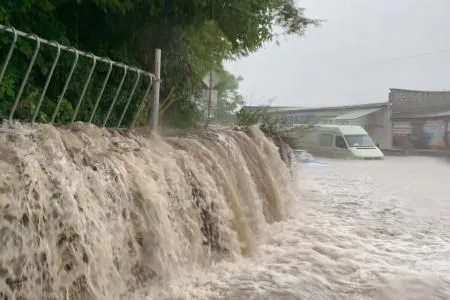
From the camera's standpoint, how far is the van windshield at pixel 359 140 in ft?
45.8

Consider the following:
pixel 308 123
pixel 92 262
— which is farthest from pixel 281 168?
pixel 92 262

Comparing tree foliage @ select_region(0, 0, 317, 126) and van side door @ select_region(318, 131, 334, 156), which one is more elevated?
tree foliage @ select_region(0, 0, 317, 126)

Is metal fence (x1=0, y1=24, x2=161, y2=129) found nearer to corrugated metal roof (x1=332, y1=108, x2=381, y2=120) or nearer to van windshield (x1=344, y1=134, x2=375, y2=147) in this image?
van windshield (x1=344, y1=134, x2=375, y2=147)

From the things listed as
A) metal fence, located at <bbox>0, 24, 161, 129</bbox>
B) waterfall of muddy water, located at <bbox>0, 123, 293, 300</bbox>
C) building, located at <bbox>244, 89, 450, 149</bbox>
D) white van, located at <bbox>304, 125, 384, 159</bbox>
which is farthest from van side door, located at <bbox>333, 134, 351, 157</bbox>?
waterfall of muddy water, located at <bbox>0, 123, 293, 300</bbox>

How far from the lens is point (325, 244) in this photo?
14.1ft

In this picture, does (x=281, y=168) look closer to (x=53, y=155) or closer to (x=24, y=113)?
(x=24, y=113)

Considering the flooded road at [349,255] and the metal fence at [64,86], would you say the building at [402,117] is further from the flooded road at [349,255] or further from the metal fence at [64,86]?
the metal fence at [64,86]

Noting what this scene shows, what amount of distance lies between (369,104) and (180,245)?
12.6 m

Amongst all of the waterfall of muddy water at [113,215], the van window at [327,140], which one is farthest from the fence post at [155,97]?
the van window at [327,140]

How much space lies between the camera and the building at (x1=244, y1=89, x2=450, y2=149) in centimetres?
1351

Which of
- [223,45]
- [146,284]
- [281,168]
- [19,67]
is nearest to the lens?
[146,284]

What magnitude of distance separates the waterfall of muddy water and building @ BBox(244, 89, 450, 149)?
9.92 m

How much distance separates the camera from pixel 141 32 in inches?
195

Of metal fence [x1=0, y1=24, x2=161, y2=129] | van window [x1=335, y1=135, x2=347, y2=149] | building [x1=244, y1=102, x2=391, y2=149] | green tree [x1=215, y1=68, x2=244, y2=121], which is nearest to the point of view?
metal fence [x1=0, y1=24, x2=161, y2=129]
